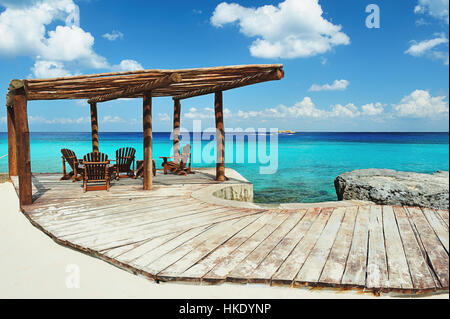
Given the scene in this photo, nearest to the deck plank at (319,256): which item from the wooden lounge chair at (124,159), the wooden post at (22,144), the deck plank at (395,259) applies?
the deck plank at (395,259)

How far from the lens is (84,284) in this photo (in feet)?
7.78

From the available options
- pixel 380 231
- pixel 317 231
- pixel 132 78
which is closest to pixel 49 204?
pixel 132 78

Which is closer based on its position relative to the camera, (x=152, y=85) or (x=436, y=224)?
(x=436, y=224)

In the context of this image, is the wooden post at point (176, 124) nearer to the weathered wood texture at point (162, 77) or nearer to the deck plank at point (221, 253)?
the weathered wood texture at point (162, 77)

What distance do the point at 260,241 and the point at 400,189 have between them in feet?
9.35

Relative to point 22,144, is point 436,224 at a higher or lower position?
lower

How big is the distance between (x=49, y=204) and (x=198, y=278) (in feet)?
11.9

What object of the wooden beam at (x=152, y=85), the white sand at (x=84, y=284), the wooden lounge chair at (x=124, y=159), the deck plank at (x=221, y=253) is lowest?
the white sand at (x=84, y=284)

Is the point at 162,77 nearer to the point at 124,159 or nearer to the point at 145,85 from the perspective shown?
the point at 145,85

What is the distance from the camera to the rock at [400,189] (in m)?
4.36

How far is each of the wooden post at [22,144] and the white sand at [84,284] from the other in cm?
171

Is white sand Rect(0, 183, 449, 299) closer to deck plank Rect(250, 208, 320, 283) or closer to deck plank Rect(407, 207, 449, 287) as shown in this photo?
deck plank Rect(250, 208, 320, 283)

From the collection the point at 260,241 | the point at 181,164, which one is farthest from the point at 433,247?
the point at 181,164

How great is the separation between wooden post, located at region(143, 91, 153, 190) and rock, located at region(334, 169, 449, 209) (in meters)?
3.70
